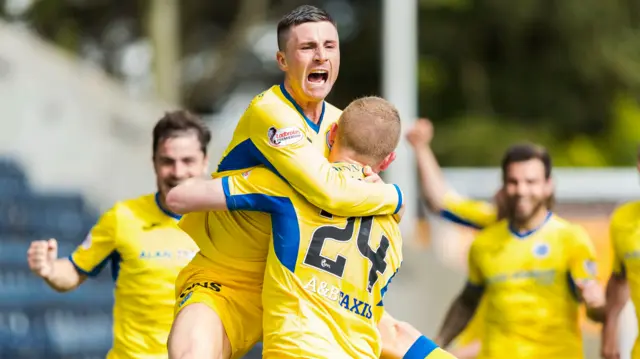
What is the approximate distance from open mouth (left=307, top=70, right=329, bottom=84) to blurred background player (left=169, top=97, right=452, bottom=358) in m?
0.16

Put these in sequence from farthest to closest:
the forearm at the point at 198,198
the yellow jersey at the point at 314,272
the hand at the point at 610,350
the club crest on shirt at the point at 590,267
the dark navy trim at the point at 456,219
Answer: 1. the dark navy trim at the point at 456,219
2. the club crest on shirt at the point at 590,267
3. the hand at the point at 610,350
4. the forearm at the point at 198,198
5. the yellow jersey at the point at 314,272

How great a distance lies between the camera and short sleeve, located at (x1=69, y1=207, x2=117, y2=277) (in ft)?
22.0

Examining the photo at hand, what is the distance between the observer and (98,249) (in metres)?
6.72

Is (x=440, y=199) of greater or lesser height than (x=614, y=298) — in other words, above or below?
above

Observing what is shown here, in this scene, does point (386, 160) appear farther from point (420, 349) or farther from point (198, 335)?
point (198, 335)

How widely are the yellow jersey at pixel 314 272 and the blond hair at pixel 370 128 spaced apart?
0.09 m

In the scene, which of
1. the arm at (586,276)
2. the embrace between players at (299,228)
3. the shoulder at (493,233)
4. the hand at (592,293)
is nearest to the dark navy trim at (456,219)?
the shoulder at (493,233)

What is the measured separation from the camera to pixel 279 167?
204 inches

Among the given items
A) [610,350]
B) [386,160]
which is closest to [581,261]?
[610,350]

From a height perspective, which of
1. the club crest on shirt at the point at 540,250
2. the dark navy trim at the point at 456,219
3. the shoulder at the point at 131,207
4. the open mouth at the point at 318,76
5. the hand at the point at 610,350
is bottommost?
the hand at the point at 610,350

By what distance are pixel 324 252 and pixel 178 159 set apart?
1.67 m

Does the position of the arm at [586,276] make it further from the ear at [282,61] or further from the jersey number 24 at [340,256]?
the ear at [282,61]

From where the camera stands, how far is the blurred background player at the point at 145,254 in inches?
255

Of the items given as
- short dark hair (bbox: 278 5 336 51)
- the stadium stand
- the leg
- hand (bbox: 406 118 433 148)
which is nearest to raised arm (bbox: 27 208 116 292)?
the leg
